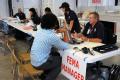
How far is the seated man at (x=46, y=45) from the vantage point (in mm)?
2365

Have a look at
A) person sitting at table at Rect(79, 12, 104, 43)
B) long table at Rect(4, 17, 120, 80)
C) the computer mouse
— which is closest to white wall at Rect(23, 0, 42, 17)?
person sitting at table at Rect(79, 12, 104, 43)

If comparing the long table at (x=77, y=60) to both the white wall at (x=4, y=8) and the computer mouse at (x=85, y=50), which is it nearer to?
the computer mouse at (x=85, y=50)

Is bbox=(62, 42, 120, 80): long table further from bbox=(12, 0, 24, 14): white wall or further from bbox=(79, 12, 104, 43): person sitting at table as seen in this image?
bbox=(12, 0, 24, 14): white wall

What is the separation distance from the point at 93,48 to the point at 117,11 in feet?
9.01

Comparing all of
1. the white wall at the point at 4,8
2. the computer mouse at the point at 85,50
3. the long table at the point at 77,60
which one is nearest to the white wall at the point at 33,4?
the white wall at the point at 4,8

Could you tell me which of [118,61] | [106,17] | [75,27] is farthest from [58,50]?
[106,17]

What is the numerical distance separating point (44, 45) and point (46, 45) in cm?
3

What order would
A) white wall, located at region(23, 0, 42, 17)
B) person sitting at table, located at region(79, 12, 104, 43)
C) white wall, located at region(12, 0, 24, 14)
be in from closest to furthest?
person sitting at table, located at region(79, 12, 104, 43)
white wall, located at region(23, 0, 42, 17)
white wall, located at region(12, 0, 24, 14)

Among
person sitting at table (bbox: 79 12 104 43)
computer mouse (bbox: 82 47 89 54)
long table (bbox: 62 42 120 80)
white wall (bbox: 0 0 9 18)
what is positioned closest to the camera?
long table (bbox: 62 42 120 80)

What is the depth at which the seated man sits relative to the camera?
7.76 ft

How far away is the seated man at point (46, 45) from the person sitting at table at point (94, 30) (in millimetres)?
561

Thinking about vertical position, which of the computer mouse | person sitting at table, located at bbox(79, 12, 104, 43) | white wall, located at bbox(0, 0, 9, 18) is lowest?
the computer mouse

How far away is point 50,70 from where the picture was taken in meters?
2.54

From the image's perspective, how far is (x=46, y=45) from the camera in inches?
93.9
